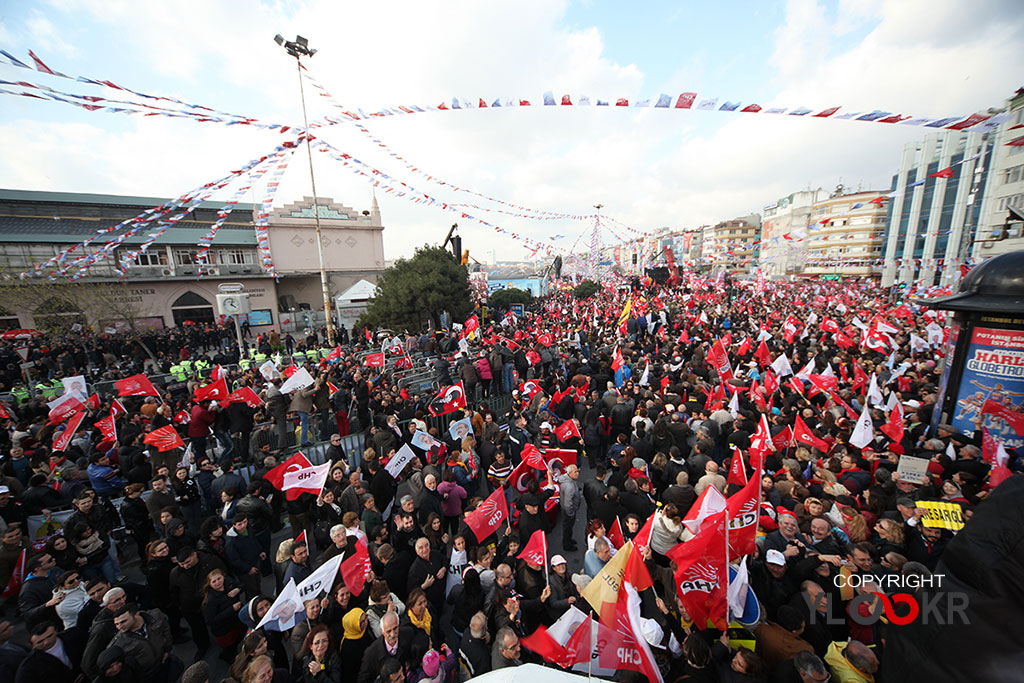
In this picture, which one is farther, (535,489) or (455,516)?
(455,516)

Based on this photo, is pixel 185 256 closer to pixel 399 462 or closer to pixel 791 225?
pixel 399 462

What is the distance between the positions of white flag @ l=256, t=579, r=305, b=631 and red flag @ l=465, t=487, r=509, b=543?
6.66 ft

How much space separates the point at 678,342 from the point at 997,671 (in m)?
16.2

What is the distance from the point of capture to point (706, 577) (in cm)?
374

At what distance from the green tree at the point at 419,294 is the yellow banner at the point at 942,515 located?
2102 centimetres

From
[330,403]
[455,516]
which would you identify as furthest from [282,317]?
[455,516]

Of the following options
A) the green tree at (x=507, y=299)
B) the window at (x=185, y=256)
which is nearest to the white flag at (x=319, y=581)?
the green tree at (x=507, y=299)

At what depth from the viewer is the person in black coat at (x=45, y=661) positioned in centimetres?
340

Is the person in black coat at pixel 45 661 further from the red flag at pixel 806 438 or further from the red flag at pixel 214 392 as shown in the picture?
the red flag at pixel 806 438

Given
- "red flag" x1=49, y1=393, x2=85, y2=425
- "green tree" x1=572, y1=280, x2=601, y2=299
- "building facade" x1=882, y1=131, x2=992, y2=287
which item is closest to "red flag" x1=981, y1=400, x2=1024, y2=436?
"red flag" x1=49, y1=393, x2=85, y2=425

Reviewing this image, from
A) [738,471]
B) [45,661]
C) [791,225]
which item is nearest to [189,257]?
[45,661]

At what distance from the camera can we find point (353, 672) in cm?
393

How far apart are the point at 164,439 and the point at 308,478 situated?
11.6 feet

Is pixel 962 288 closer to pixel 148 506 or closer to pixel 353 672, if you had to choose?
pixel 353 672
